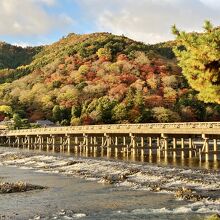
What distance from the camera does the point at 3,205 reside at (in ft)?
74.1

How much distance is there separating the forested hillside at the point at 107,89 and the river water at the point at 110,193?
39607mm

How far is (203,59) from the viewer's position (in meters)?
15.9

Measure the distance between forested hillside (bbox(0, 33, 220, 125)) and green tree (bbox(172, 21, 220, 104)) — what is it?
59.7 metres

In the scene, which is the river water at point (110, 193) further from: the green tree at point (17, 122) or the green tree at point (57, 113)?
the green tree at point (57, 113)

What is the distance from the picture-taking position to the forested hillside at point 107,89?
78.9 meters

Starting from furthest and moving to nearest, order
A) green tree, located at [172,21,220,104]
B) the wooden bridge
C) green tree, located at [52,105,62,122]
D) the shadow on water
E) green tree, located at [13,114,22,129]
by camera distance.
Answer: green tree, located at [52,105,62,122]
green tree, located at [13,114,22,129]
the wooden bridge
the shadow on water
green tree, located at [172,21,220,104]

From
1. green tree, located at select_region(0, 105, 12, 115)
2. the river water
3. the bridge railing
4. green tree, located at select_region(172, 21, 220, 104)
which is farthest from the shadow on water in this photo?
green tree, located at select_region(0, 105, 12, 115)

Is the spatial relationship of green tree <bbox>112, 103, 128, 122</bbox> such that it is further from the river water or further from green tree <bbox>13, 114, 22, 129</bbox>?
the river water

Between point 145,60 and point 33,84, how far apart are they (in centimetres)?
3284

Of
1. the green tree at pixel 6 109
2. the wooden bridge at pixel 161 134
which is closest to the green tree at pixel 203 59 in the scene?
the wooden bridge at pixel 161 134

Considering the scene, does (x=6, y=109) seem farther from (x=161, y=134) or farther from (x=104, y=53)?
(x=161, y=134)

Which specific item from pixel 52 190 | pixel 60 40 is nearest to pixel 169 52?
pixel 60 40

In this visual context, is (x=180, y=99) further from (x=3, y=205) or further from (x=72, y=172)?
(x=3, y=205)

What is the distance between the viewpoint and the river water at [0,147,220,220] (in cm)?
2055
